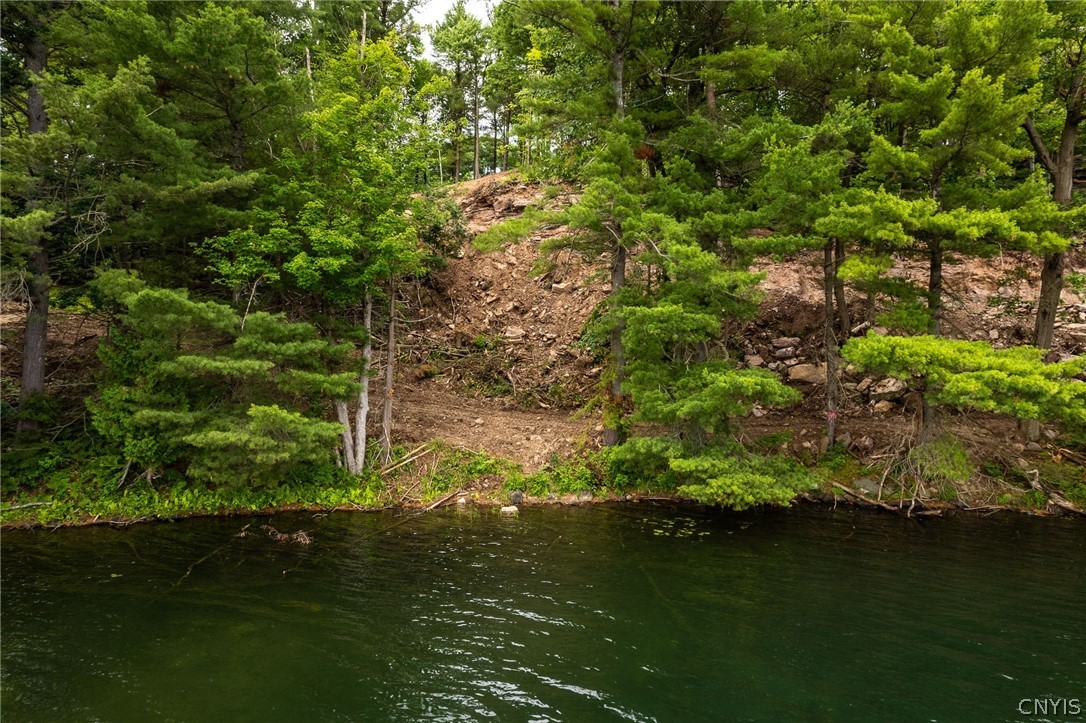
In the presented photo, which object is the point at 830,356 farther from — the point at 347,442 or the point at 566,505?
the point at 347,442

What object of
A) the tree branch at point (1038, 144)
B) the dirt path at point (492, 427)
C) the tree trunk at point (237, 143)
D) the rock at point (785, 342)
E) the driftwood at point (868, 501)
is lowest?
the driftwood at point (868, 501)

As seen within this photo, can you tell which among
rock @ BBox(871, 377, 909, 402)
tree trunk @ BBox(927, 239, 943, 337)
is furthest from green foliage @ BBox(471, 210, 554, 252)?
rock @ BBox(871, 377, 909, 402)

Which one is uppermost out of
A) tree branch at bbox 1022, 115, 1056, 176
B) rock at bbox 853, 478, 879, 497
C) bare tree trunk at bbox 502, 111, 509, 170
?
bare tree trunk at bbox 502, 111, 509, 170

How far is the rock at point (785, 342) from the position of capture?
55.7ft

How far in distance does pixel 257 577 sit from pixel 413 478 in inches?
196

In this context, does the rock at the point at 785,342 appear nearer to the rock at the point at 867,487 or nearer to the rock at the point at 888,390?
the rock at the point at 888,390

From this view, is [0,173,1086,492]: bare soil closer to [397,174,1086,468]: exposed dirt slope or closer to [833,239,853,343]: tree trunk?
[397,174,1086,468]: exposed dirt slope

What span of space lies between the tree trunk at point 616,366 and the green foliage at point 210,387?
20.7 ft

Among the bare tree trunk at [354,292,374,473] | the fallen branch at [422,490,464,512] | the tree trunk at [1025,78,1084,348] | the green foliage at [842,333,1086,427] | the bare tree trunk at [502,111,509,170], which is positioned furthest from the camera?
the bare tree trunk at [502,111,509,170]

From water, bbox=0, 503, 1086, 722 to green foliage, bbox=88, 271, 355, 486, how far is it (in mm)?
1634

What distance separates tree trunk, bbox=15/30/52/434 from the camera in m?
11.9

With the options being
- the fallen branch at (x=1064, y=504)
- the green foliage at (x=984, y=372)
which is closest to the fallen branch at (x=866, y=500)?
the fallen branch at (x=1064, y=504)

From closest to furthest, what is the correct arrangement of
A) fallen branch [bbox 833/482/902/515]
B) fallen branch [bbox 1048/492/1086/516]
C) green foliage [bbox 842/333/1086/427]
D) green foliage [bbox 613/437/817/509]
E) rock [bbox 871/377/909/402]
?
green foliage [bbox 842/333/1086/427] → green foliage [bbox 613/437/817/509] → fallen branch [bbox 1048/492/1086/516] → fallen branch [bbox 833/482/902/515] → rock [bbox 871/377/909/402]
